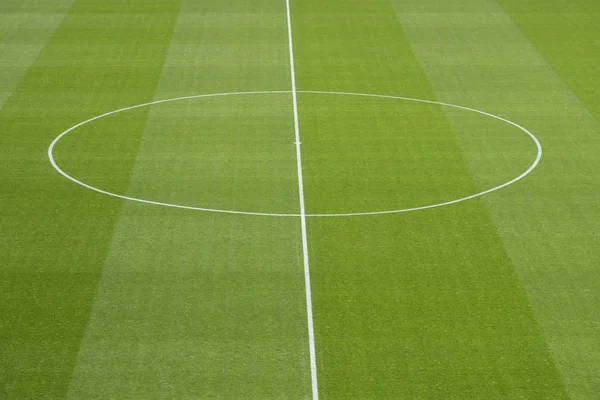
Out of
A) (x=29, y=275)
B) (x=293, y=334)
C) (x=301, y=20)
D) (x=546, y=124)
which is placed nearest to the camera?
(x=293, y=334)

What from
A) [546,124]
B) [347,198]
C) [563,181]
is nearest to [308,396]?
[347,198]

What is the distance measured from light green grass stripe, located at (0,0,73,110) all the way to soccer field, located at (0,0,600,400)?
10 cm

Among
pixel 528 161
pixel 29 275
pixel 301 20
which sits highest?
pixel 29 275

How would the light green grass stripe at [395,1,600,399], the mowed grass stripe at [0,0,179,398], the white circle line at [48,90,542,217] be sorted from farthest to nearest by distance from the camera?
the white circle line at [48,90,542,217] < the light green grass stripe at [395,1,600,399] < the mowed grass stripe at [0,0,179,398]

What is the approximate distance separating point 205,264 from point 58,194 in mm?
3331

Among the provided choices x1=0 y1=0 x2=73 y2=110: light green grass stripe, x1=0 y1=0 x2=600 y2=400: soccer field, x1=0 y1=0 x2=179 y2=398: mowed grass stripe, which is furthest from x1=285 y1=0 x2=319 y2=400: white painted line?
x1=0 y1=0 x2=73 y2=110: light green grass stripe

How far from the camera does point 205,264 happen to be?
1458cm

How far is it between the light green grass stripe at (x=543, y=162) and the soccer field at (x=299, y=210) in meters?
0.05

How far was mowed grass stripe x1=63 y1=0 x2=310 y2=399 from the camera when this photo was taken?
469 inches

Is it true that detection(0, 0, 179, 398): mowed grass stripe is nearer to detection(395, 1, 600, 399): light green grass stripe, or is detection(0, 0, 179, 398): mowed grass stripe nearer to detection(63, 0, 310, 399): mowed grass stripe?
detection(63, 0, 310, 399): mowed grass stripe

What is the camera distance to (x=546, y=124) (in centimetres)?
2027

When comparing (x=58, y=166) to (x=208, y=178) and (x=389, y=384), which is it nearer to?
(x=208, y=178)

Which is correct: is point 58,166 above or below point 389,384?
below

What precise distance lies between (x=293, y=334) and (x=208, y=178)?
5.22 meters
